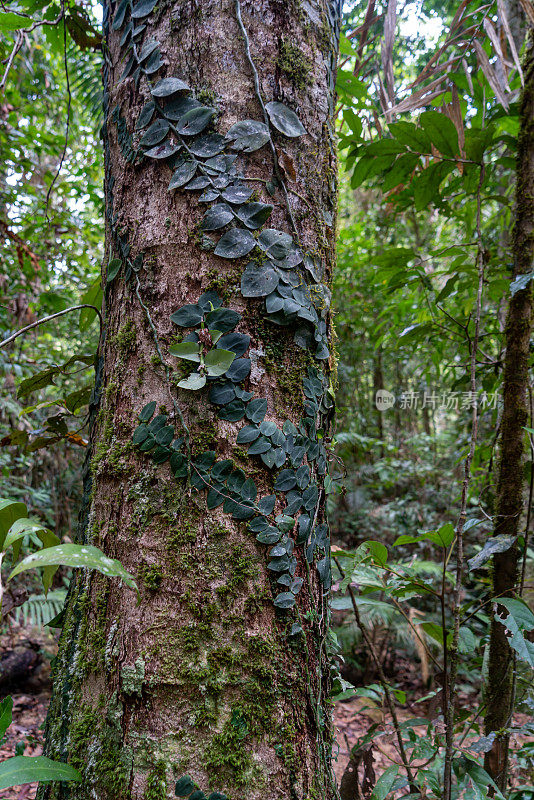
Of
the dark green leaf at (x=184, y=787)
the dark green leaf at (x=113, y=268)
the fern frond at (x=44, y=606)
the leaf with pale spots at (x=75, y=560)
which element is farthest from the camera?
the fern frond at (x=44, y=606)

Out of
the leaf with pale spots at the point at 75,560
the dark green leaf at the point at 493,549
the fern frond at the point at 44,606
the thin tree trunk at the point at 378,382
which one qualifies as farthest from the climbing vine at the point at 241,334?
the thin tree trunk at the point at 378,382

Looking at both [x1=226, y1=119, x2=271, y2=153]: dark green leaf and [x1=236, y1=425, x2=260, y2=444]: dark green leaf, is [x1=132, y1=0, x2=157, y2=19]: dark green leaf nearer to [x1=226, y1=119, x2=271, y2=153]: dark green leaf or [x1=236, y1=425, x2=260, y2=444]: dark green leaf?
[x1=226, y1=119, x2=271, y2=153]: dark green leaf

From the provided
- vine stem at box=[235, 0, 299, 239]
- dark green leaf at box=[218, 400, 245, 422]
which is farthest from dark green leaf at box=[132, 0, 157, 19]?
dark green leaf at box=[218, 400, 245, 422]

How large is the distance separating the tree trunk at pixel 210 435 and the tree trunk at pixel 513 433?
695mm

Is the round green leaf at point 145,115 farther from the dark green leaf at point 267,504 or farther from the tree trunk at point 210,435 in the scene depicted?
the dark green leaf at point 267,504

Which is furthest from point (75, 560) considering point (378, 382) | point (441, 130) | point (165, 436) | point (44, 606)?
point (378, 382)

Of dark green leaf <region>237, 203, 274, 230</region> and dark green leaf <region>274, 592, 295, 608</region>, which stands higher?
dark green leaf <region>237, 203, 274, 230</region>

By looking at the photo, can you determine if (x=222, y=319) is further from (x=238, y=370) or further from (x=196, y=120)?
(x=196, y=120)

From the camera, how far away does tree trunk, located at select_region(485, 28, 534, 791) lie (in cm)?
129

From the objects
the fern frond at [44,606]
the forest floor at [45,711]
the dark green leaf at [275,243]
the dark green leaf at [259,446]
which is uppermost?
the dark green leaf at [275,243]

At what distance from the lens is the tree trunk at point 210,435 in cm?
71

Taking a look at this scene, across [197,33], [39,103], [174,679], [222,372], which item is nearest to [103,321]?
[222,372]

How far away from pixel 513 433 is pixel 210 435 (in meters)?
1.00

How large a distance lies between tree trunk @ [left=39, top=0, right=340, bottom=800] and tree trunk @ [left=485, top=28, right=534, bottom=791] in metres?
0.70
